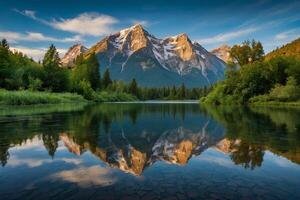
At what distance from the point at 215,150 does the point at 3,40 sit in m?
76.4

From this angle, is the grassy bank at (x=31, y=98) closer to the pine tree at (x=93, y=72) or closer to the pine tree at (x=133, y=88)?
the pine tree at (x=93, y=72)

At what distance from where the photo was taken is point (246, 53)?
327 ft

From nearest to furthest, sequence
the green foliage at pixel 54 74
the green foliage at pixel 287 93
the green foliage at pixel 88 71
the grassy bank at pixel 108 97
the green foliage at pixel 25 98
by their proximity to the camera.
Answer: the green foliage at pixel 25 98 → the green foliage at pixel 287 93 → the green foliage at pixel 54 74 → the grassy bank at pixel 108 97 → the green foliage at pixel 88 71

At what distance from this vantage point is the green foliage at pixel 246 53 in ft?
325

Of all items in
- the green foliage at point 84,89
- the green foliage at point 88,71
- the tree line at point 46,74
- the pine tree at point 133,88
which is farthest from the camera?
the pine tree at point 133,88

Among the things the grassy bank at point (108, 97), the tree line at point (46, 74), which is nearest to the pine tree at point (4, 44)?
the tree line at point (46, 74)

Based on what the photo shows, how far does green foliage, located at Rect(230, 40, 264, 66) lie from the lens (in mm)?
99062

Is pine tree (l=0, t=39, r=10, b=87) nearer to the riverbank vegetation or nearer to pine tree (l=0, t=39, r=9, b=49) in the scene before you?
pine tree (l=0, t=39, r=9, b=49)

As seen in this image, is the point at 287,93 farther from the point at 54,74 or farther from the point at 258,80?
the point at 54,74

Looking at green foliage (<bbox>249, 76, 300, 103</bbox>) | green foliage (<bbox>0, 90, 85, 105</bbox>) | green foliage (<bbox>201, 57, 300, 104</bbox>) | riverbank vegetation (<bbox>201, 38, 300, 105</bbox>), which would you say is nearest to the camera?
green foliage (<bbox>0, 90, 85, 105</bbox>)

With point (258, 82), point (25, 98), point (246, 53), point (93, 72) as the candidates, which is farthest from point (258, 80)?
point (25, 98)

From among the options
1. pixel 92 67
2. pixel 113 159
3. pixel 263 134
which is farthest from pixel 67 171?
pixel 92 67

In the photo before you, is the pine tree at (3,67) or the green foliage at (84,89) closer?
the pine tree at (3,67)

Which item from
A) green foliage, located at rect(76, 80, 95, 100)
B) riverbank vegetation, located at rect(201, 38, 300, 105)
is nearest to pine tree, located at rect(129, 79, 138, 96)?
green foliage, located at rect(76, 80, 95, 100)
